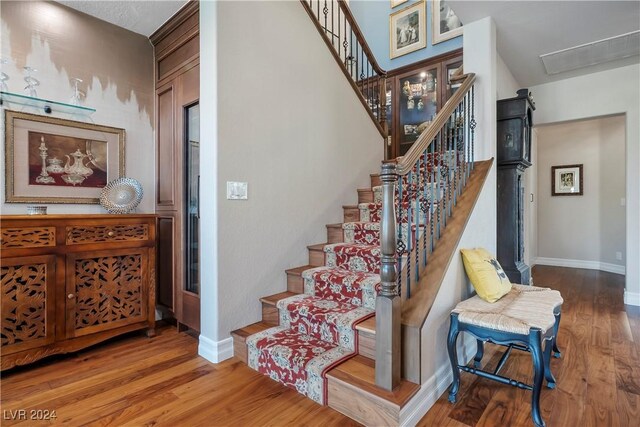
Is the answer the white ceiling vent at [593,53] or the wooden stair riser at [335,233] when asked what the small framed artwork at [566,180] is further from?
the wooden stair riser at [335,233]

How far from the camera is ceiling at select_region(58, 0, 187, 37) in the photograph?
2541mm

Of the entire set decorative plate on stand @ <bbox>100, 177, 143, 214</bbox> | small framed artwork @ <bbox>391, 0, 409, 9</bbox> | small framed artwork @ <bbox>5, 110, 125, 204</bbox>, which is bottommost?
decorative plate on stand @ <bbox>100, 177, 143, 214</bbox>

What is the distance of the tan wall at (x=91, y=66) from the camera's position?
2.36 m

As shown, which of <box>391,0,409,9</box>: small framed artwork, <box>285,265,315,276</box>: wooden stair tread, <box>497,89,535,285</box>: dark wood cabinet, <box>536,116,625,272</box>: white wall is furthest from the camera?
→ <box>536,116,625,272</box>: white wall

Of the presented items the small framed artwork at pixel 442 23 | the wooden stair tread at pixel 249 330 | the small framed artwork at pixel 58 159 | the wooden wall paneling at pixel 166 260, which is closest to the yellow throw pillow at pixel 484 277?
the wooden stair tread at pixel 249 330

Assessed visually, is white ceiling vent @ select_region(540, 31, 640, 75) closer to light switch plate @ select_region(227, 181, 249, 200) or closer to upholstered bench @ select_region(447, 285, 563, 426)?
upholstered bench @ select_region(447, 285, 563, 426)

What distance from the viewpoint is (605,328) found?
2.91 meters

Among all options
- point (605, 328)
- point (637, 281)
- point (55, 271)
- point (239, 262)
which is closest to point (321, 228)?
point (239, 262)

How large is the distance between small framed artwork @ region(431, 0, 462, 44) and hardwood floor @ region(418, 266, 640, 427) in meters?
3.71

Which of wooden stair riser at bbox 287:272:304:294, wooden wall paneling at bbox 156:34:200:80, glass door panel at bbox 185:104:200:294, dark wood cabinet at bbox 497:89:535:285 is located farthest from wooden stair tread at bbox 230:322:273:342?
dark wood cabinet at bbox 497:89:535:285

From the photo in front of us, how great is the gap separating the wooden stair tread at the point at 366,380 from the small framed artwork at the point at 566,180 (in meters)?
6.33

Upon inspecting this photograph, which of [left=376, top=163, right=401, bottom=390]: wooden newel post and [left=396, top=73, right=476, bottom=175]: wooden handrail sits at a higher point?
[left=396, top=73, right=476, bottom=175]: wooden handrail

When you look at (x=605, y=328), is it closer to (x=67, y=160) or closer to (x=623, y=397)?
(x=623, y=397)

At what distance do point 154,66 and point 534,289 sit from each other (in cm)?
372
